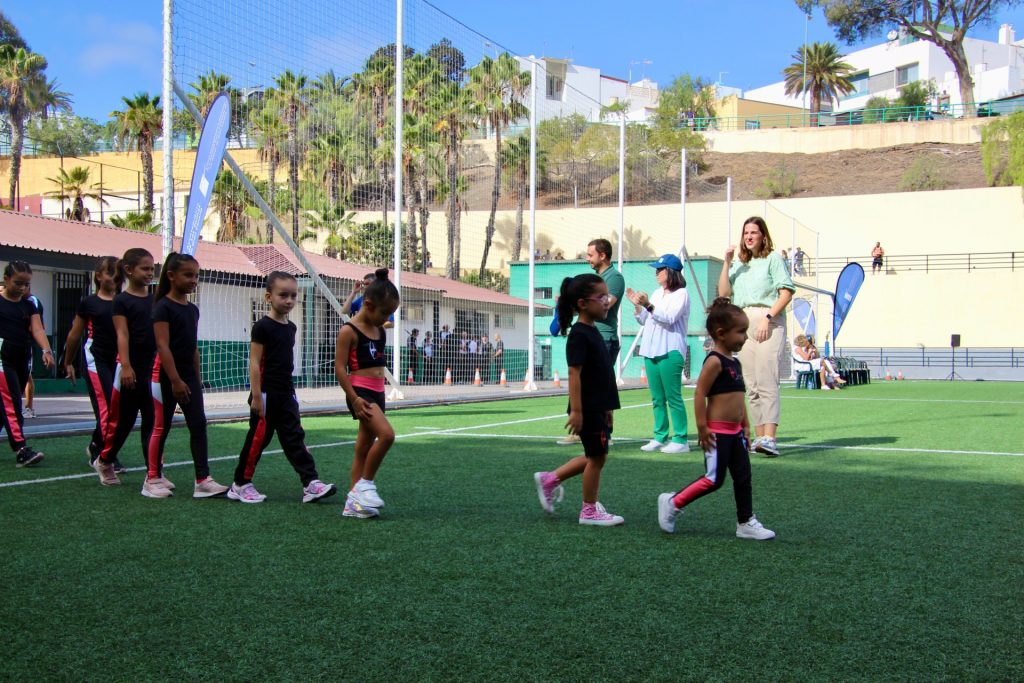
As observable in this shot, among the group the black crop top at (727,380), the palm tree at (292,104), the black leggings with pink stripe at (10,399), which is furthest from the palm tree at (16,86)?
the black crop top at (727,380)

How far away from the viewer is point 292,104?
43.2 ft

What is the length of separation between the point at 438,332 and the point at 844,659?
1885 cm

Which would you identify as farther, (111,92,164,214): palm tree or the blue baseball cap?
(111,92,164,214): palm tree

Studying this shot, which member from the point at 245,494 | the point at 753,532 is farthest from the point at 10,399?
the point at 753,532

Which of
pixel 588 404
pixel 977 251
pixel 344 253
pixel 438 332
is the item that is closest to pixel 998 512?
pixel 588 404

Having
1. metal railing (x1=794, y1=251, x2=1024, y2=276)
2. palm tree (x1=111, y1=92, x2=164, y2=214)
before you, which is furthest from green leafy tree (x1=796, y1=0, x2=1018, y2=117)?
palm tree (x1=111, y1=92, x2=164, y2=214)

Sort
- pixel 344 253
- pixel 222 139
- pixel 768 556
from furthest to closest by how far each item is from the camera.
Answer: pixel 344 253, pixel 222 139, pixel 768 556

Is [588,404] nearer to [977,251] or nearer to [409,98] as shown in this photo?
[409,98]

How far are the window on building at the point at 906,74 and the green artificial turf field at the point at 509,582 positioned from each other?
286 ft

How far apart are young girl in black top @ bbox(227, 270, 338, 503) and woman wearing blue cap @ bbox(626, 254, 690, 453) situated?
3.44m

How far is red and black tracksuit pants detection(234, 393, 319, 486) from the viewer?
5.25 metres

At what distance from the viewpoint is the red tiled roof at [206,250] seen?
17391mm

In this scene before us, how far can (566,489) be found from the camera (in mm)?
6059

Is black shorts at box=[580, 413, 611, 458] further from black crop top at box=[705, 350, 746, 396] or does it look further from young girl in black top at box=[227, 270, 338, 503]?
young girl in black top at box=[227, 270, 338, 503]
